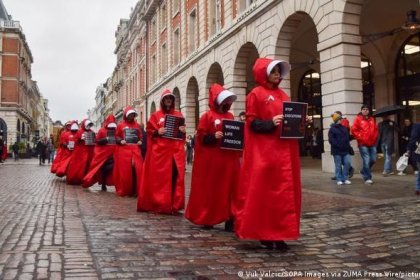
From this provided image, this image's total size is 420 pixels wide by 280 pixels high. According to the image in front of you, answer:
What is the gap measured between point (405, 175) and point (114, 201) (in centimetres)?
774

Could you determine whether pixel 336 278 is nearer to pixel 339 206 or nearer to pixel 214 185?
pixel 214 185

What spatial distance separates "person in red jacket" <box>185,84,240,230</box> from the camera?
222 inches

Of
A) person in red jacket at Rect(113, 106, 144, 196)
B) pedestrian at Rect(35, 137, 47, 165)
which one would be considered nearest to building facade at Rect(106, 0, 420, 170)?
person in red jacket at Rect(113, 106, 144, 196)

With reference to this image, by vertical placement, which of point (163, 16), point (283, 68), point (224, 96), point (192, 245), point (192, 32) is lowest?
point (192, 245)

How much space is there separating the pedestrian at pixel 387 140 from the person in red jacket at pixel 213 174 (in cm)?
808

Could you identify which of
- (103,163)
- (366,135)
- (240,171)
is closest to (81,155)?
(103,163)

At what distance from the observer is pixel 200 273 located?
12.2 feet

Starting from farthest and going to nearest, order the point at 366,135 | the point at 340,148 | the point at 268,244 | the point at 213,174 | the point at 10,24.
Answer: the point at 10,24 < the point at 366,135 < the point at 340,148 < the point at 213,174 < the point at 268,244

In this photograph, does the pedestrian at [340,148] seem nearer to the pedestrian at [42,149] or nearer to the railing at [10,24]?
the pedestrian at [42,149]

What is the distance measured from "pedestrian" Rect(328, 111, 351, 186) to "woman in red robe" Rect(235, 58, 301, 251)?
21.2ft

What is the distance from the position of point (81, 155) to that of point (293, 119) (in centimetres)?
1004

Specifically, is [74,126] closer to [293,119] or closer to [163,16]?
[293,119]

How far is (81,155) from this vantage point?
530 inches

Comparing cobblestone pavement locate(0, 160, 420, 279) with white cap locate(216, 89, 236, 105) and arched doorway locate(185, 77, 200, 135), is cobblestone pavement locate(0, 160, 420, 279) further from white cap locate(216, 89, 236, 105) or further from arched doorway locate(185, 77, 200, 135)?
arched doorway locate(185, 77, 200, 135)
